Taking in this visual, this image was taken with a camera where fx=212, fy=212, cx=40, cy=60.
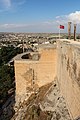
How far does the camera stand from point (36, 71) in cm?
1310

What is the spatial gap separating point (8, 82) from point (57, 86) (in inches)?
398

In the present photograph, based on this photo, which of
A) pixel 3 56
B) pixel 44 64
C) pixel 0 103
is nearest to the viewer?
pixel 44 64

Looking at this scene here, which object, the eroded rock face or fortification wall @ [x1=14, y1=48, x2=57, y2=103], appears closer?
the eroded rock face

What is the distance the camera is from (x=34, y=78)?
1321 cm

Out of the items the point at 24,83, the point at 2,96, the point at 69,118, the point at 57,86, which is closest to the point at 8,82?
the point at 2,96

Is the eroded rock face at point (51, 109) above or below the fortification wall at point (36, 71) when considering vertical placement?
below

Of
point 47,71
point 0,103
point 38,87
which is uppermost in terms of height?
point 47,71

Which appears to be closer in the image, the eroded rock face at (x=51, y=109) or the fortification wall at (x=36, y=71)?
the eroded rock face at (x=51, y=109)

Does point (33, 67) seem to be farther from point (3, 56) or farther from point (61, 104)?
point (3, 56)

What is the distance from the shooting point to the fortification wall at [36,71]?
504 inches

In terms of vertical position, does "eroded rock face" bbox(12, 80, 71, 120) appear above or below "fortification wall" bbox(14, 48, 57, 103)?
below

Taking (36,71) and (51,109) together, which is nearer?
(51,109)

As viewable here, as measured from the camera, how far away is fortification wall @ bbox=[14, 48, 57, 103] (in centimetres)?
1280

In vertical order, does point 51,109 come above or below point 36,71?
below
